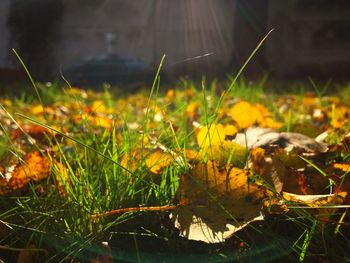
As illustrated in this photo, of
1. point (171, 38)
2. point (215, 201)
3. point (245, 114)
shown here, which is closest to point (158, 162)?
point (215, 201)

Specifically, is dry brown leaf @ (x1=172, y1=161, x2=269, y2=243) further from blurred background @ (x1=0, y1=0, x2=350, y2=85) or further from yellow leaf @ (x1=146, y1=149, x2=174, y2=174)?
blurred background @ (x1=0, y1=0, x2=350, y2=85)

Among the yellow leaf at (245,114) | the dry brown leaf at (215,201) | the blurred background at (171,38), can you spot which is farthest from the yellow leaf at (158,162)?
the blurred background at (171,38)

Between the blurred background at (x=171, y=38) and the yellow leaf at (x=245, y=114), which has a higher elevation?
the yellow leaf at (x=245, y=114)

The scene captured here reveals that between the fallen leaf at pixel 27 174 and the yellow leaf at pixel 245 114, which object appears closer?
the fallen leaf at pixel 27 174

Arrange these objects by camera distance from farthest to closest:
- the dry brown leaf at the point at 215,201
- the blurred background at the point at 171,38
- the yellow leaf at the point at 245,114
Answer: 1. the blurred background at the point at 171,38
2. the yellow leaf at the point at 245,114
3. the dry brown leaf at the point at 215,201

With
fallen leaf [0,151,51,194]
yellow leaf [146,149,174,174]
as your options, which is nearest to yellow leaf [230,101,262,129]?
yellow leaf [146,149,174,174]

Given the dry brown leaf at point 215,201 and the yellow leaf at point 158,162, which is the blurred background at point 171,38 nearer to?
the yellow leaf at point 158,162

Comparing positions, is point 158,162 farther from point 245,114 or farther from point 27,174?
point 245,114

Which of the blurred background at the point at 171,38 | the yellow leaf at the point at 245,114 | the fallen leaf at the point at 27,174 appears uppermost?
the fallen leaf at the point at 27,174

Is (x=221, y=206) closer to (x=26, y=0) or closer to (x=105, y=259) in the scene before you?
(x=105, y=259)

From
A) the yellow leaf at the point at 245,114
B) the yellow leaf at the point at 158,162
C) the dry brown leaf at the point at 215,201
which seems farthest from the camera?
the yellow leaf at the point at 245,114
